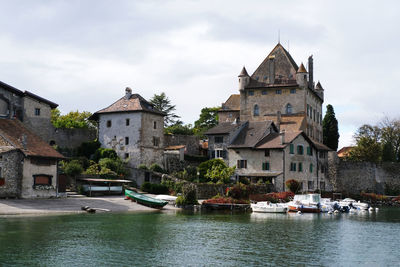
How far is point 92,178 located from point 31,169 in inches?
372

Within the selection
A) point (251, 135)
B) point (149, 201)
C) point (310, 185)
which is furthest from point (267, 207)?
point (310, 185)

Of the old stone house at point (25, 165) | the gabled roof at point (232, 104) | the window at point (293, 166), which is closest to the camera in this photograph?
the old stone house at point (25, 165)

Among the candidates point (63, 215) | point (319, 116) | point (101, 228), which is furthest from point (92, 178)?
point (319, 116)

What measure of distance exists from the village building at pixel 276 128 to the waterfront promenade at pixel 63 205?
1917cm

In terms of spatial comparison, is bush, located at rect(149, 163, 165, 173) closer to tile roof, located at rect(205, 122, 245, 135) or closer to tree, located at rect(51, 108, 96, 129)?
tile roof, located at rect(205, 122, 245, 135)

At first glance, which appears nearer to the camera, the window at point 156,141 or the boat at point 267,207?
the boat at point 267,207

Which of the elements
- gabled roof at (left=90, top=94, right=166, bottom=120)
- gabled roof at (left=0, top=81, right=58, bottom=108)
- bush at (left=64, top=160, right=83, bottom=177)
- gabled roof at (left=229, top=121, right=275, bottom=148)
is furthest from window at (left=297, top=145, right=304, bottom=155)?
gabled roof at (left=0, top=81, right=58, bottom=108)

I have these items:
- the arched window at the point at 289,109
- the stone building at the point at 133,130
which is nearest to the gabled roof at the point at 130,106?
the stone building at the point at 133,130

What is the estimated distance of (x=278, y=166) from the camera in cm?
6531

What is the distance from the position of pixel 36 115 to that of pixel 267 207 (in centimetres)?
3192

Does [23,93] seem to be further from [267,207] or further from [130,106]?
[267,207]

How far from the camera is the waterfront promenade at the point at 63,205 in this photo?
4088 centimetres

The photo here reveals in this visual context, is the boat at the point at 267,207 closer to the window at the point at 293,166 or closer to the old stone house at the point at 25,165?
the window at the point at 293,166

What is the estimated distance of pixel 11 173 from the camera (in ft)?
148
